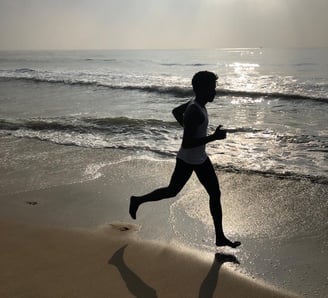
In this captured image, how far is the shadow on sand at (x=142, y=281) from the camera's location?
3.39 m

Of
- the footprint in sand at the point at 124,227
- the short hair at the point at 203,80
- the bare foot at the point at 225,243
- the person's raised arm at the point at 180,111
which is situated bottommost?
the footprint in sand at the point at 124,227

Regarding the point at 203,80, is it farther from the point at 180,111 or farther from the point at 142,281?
the point at 142,281

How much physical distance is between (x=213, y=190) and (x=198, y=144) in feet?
1.77

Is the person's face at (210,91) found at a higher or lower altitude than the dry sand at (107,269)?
higher

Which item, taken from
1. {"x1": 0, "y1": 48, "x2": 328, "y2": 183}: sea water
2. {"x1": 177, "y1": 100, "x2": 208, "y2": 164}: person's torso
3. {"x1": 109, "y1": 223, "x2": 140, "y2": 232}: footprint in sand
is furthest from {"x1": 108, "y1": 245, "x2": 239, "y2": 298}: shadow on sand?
{"x1": 0, "y1": 48, "x2": 328, "y2": 183}: sea water

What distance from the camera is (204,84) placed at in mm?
3836

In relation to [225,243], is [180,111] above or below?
above

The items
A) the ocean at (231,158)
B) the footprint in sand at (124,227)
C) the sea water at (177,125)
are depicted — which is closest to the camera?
the ocean at (231,158)

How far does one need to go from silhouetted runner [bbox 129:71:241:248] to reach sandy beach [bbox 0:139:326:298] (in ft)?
1.45

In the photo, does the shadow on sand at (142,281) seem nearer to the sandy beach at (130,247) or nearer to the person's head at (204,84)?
the sandy beach at (130,247)

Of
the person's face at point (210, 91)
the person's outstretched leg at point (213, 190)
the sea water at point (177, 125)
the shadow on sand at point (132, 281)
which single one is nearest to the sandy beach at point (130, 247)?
the shadow on sand at point (132, 281)

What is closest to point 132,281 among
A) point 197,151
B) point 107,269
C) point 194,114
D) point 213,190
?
point 107,269

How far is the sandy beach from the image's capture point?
11.4ft

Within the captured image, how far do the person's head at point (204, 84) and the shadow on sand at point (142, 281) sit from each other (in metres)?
1.51
